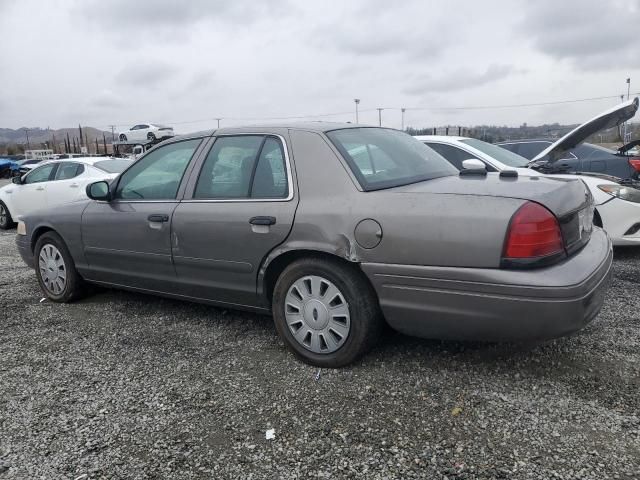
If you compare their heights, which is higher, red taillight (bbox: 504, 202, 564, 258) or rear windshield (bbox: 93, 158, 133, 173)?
rear windshield (bbox: 93, 158, 133, 173)

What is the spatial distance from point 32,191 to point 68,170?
1.02 metres

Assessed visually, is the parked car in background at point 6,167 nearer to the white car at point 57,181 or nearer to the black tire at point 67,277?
the white car at point 57,181

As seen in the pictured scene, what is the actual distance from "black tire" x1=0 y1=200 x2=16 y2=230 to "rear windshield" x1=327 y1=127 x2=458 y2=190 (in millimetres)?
9269

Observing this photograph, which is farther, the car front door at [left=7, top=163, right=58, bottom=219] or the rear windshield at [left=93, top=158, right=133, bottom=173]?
the car front door at [left=7, top=163, right=58, bottom=219]

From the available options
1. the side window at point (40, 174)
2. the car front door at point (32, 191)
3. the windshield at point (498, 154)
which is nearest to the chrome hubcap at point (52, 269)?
the windshield at point (498, 154)

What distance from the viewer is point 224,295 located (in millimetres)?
3605

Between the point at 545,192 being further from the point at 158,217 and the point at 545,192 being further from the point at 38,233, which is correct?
the point at 38,233

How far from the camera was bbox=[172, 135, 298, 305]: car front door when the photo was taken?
10.8 feet

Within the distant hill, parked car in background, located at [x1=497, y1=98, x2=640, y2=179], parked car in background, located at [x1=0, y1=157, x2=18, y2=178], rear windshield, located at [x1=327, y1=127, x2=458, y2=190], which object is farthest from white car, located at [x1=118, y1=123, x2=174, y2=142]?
rear windshield, located at [x1=327, y1=127, x2=458, y2=190]

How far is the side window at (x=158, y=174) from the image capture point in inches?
153

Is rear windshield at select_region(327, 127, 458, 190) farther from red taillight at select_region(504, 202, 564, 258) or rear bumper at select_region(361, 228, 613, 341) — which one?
red taillight at select_region(504, 202, 564, 258)

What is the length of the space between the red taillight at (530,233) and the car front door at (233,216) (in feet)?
4.20

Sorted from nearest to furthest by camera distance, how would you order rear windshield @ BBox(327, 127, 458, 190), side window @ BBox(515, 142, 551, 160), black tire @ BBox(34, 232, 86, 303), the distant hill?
rear windshield @ BBox(327, 127, 458, 190), black tire @ BBox(34, 232, 86, 303), side window @ BBox(515, 142, 551, 160), the distant hill

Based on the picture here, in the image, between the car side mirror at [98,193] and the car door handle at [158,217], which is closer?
the car door handle at [158,217]
